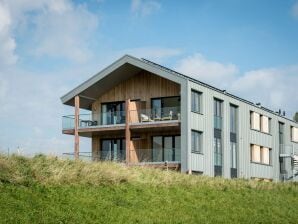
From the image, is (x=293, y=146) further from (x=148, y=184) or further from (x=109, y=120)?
(x=148, y=184)

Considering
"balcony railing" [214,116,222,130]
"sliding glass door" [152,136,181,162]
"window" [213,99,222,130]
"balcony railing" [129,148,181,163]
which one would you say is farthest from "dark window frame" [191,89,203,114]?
"balcony railing" [129,148,181,163]

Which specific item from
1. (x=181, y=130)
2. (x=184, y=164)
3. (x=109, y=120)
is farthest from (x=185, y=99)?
(x=109, y=120)

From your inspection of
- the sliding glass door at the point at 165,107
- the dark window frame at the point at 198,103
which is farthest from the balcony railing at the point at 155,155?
the dark window frame at the point at 198,103

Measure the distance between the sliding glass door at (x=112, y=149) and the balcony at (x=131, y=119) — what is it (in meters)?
1.87

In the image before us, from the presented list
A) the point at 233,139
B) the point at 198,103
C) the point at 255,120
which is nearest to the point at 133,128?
the point at 198,103

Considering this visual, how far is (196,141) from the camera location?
38.2 m

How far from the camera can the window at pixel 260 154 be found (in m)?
46.5

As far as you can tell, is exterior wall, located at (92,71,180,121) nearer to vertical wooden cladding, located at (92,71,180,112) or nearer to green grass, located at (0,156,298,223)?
vertical wooden cladding, located at (92,71,180,112)

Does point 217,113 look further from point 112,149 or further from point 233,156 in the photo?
point 112,149

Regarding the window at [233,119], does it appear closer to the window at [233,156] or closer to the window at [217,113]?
the window at [233,156]

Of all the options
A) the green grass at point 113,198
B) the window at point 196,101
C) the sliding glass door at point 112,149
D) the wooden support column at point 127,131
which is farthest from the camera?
the sliding glass door at point 112,149

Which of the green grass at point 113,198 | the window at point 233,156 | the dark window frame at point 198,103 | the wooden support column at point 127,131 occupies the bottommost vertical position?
the green grass at point 113,198

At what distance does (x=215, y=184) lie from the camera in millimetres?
24703

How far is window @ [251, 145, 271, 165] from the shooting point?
1832 inches
